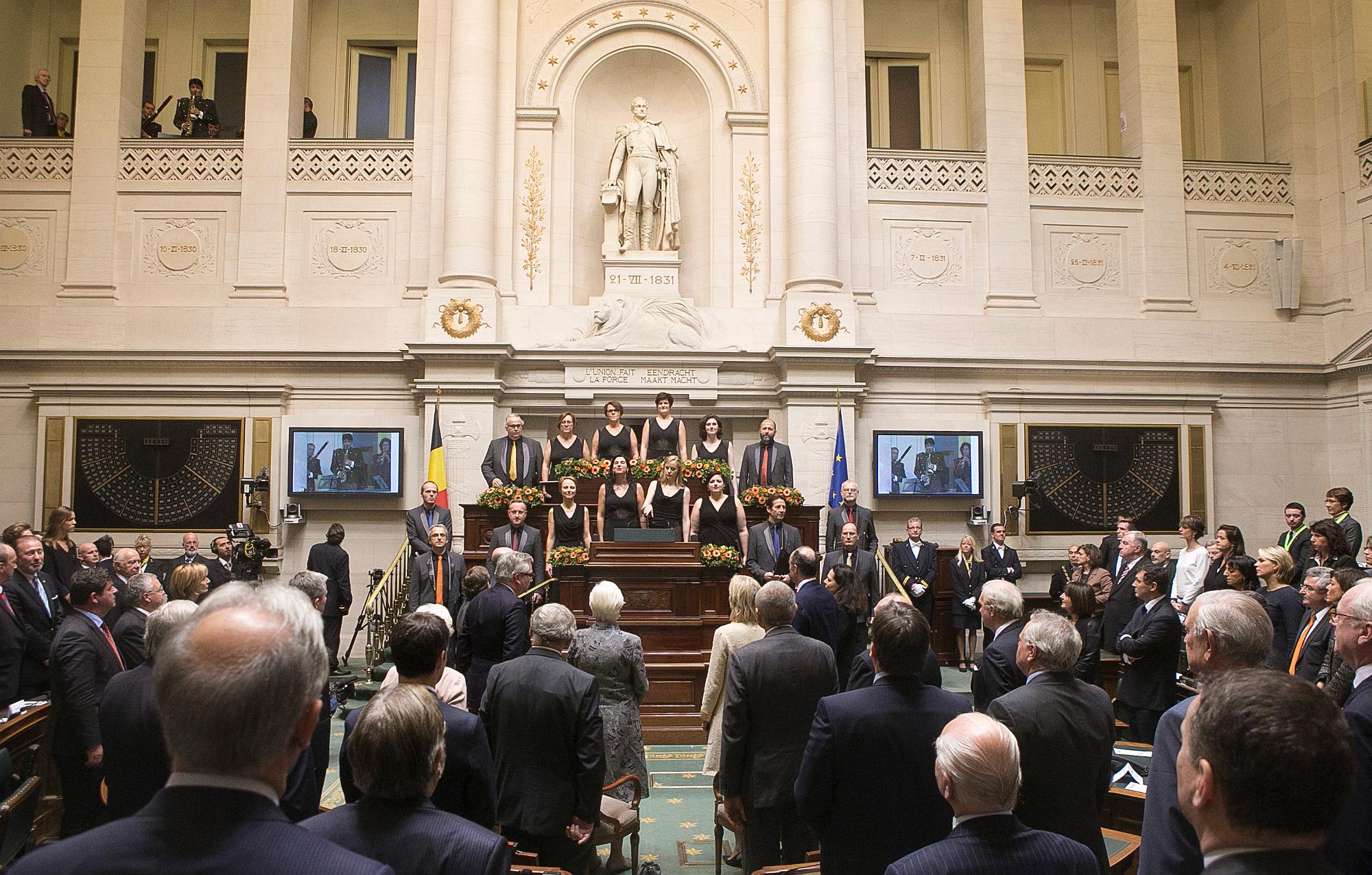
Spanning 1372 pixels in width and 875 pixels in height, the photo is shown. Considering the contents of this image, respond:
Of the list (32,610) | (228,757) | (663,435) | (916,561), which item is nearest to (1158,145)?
(916,561)

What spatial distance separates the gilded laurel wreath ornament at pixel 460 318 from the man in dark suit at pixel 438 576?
4.60 meters

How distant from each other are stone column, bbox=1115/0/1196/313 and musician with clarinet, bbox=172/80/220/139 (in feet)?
44.6

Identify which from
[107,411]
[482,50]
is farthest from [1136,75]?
[107,411]

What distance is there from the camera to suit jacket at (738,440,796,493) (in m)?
11.2

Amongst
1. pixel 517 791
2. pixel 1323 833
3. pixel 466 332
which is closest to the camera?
pixel 1323 833

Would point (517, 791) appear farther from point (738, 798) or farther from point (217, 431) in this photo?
point (217, 431)

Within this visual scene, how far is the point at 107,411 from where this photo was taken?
13.3m

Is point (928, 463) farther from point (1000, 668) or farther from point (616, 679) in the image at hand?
point (1000, 668)

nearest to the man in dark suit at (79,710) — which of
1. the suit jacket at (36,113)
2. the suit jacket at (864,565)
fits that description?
the suit jacket at (864,565)

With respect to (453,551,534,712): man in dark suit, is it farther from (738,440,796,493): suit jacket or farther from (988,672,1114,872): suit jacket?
(738,440,796,493): suit jacket

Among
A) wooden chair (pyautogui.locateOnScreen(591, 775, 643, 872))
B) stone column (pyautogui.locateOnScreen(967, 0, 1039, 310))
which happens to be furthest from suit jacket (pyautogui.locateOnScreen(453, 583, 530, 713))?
stone column (pyautogui.locateOnScreen(967, 0, 1039, 310))

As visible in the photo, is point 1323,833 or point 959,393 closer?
point 1323,833

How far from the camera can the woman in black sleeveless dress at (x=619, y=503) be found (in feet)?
32.6

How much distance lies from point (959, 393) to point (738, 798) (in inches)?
412
